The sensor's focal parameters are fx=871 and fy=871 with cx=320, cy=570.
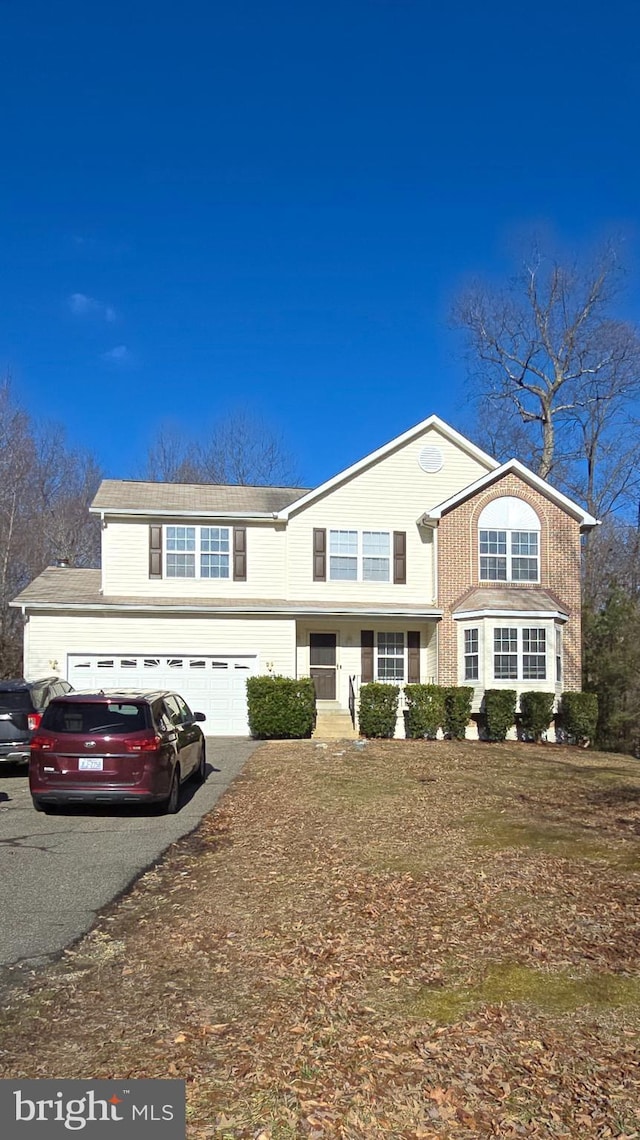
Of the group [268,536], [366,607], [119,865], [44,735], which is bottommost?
[119,865]

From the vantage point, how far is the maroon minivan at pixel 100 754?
1014 cm

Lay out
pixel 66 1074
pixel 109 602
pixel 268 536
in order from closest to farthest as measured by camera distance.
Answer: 1. pixel 66 1074
2. pixel 109 602
3. pixel 268 536

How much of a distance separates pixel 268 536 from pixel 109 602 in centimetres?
464

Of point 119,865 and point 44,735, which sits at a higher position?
point 44,735

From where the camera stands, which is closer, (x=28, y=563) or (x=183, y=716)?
(x=183, y=716)

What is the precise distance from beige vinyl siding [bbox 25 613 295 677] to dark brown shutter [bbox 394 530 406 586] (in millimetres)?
3343

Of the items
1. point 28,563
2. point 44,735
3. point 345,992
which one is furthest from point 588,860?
point 28,563

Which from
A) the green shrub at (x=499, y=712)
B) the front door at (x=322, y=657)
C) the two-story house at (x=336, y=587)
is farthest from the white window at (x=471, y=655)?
the front door at (x=322, y=657)

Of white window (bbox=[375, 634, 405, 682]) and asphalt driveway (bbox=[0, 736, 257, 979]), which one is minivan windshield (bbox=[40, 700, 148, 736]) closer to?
asphalt driveway (bbox=[0, 736, 257, 979])

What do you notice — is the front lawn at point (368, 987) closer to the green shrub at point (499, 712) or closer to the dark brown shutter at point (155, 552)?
the green shrub at point (499, 712)

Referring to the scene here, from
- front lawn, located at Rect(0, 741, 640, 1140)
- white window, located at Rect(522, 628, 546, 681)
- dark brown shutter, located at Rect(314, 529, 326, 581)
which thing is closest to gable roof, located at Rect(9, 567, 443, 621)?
dark brown shutter, located at Rect(314, 529, 326, 581)

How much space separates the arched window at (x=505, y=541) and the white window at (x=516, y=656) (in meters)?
1.75

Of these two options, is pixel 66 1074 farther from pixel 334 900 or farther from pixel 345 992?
pixel 334 900

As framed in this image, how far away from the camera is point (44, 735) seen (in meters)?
10.3
